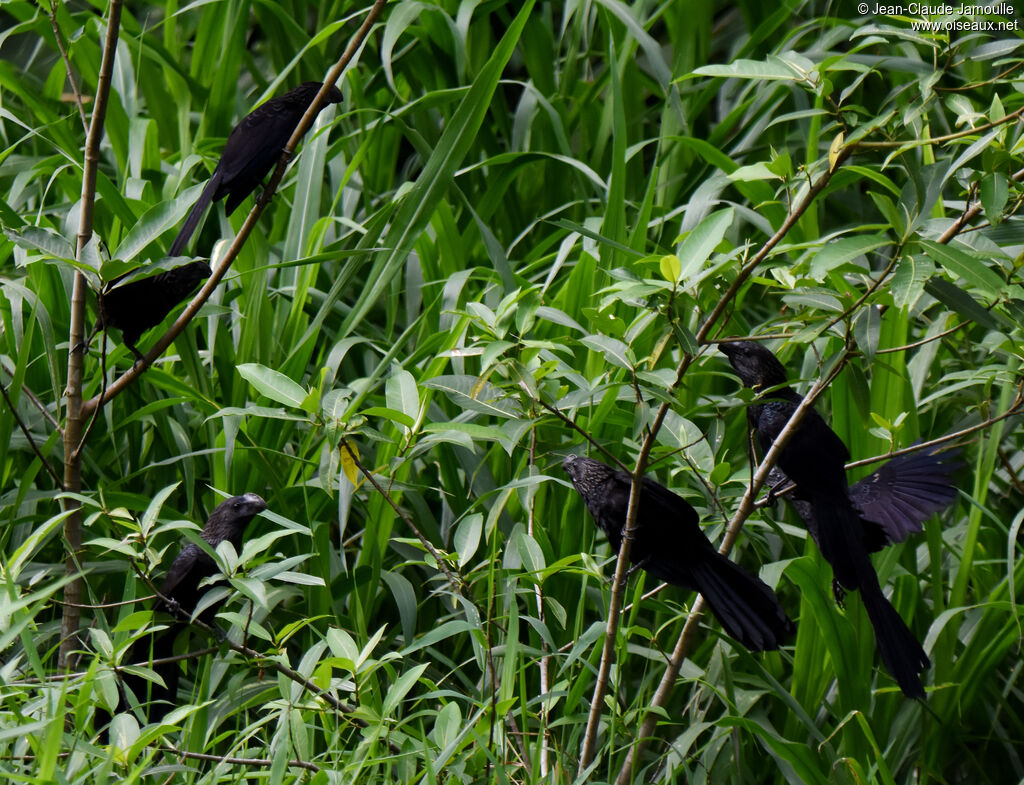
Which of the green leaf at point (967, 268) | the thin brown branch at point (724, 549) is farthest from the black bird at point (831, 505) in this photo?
the green leaf at point (967, 268)

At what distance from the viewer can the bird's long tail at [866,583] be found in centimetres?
159

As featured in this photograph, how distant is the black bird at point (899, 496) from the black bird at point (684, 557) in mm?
226

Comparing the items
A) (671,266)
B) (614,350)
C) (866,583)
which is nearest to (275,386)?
(614,350)

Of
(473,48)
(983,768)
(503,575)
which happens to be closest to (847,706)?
(983,768)

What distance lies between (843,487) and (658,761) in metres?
0.61

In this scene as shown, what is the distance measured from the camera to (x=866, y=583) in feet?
5.50

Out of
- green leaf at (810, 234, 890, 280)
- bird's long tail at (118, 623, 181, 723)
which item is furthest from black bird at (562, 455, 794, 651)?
bird's long tail at (118, 623, 181, 723)

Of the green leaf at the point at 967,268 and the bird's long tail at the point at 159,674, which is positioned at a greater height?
the green leaf at the point at 967,268

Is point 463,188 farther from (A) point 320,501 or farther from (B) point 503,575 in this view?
(B) point 503,575

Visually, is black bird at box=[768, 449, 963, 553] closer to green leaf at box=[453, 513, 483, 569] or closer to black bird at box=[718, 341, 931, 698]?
black bird at box=[718, 341, 931, 698]

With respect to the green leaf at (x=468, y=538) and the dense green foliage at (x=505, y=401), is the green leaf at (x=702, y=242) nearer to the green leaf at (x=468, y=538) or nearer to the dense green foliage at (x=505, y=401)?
the dense green foliage at (x=505, y=401)

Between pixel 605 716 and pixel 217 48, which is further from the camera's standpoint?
pixel 217 48

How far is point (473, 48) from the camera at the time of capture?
346 cm

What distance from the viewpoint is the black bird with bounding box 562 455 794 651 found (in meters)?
1.58
